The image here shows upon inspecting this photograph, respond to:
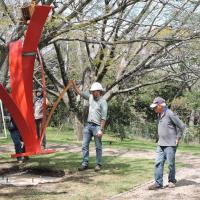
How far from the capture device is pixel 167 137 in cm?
879

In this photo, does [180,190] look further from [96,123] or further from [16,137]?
[16,137]

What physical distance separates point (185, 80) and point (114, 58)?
3309 mm

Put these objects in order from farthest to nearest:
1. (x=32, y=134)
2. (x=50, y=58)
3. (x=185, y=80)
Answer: (x=50, y=58) < (x=185, y=80) < (x=32, y=134)

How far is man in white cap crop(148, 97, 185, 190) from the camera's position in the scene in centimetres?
872

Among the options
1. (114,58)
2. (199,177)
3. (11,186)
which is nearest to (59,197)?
(11,186)

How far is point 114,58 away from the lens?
18016 millimetres

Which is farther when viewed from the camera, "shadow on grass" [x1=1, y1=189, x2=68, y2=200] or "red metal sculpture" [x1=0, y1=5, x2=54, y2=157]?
"red metal sculpture" [x1=0, y1=5, x2=54, y2=157]

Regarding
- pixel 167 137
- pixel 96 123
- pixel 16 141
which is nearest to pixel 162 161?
pixel 167 137

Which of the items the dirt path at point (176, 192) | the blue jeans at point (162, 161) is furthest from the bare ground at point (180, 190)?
the blue jeans at point (162, 161)

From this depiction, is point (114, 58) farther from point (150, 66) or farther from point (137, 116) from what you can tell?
point (137, 116)

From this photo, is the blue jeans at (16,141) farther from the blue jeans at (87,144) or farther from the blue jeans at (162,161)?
the blue jeans at (162,161)

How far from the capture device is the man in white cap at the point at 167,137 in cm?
872

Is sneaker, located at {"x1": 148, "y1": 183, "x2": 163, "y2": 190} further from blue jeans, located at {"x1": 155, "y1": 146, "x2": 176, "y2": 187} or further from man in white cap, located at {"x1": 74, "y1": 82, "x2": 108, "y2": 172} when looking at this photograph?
man in white cap, located at {"x1": 74, "y1": 82, "x2": 108, "y2": 172}

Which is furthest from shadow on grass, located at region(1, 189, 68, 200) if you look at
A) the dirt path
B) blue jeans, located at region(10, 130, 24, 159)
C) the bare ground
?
blue jeans, located at region(10, 130, 24, 159)
